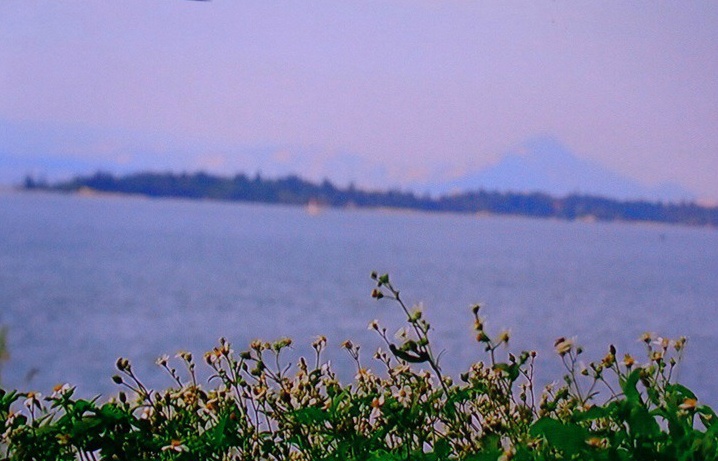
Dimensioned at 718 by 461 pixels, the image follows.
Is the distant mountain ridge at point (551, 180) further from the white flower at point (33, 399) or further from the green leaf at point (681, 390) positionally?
the white flower at point (33, 399)

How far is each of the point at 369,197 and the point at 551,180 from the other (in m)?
4.05

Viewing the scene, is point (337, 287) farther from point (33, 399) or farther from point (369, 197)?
point (33, 399)

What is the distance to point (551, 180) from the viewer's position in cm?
1202

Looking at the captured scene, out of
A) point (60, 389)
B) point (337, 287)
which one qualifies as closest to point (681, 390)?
point (60, 389)

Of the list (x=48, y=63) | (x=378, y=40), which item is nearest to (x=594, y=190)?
(x=378, y=40)

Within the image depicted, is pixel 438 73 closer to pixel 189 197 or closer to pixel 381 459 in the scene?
pixel 381 459

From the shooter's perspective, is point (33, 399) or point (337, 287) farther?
point (337, 287)

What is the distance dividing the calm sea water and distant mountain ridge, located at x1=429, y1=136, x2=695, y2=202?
0.81 meters

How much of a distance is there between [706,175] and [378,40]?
5.49 metres

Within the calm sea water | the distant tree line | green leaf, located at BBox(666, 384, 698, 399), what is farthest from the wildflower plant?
the distant tree line

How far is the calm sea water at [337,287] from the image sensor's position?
1135 cm

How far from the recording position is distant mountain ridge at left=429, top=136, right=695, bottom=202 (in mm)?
10617

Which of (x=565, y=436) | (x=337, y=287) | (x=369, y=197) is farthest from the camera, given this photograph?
(x=337, y=287)

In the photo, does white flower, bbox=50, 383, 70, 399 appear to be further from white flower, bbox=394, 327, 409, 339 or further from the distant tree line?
the distant tree line
